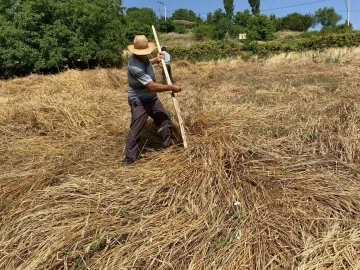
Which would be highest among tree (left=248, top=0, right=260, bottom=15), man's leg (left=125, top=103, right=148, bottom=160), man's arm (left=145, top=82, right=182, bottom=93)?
tree (left=248, top=0, right=260, bottom=15)

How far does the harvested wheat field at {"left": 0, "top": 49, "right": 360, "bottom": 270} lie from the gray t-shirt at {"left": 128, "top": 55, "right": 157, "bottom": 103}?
610 millimetres

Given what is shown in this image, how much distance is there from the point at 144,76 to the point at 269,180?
1.48 meters

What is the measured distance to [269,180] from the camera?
2.77m

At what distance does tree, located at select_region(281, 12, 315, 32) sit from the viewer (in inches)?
A: 1762

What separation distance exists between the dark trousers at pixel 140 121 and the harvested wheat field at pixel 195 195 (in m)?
0.17

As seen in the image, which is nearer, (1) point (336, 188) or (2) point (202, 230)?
(2) point (202, 230)

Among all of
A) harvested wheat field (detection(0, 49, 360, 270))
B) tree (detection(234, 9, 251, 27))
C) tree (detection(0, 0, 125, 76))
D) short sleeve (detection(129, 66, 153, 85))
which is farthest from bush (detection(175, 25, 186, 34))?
short sleeve (detection(129, 66, 153, 85))

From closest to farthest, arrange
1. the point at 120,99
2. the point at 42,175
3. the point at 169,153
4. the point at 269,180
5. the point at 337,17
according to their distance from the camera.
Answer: the point at 269,180, the point at 42,175, the point at 169,153, the point at 120,99, the point at 337,17

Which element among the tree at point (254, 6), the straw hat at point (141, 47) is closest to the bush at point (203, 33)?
the tree at point (254, 6)

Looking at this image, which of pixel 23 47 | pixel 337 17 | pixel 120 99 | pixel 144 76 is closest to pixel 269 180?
pixel 144 76

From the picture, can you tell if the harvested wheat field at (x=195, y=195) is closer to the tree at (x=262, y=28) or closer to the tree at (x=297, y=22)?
the tree at (x=262, y=28)

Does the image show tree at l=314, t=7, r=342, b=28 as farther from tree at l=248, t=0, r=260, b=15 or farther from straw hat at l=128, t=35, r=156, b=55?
straw hat at l=128, t=35, r=156, b=55

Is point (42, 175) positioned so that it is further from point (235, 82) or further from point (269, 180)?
point (235, 82)

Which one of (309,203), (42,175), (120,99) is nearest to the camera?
(309,203)
